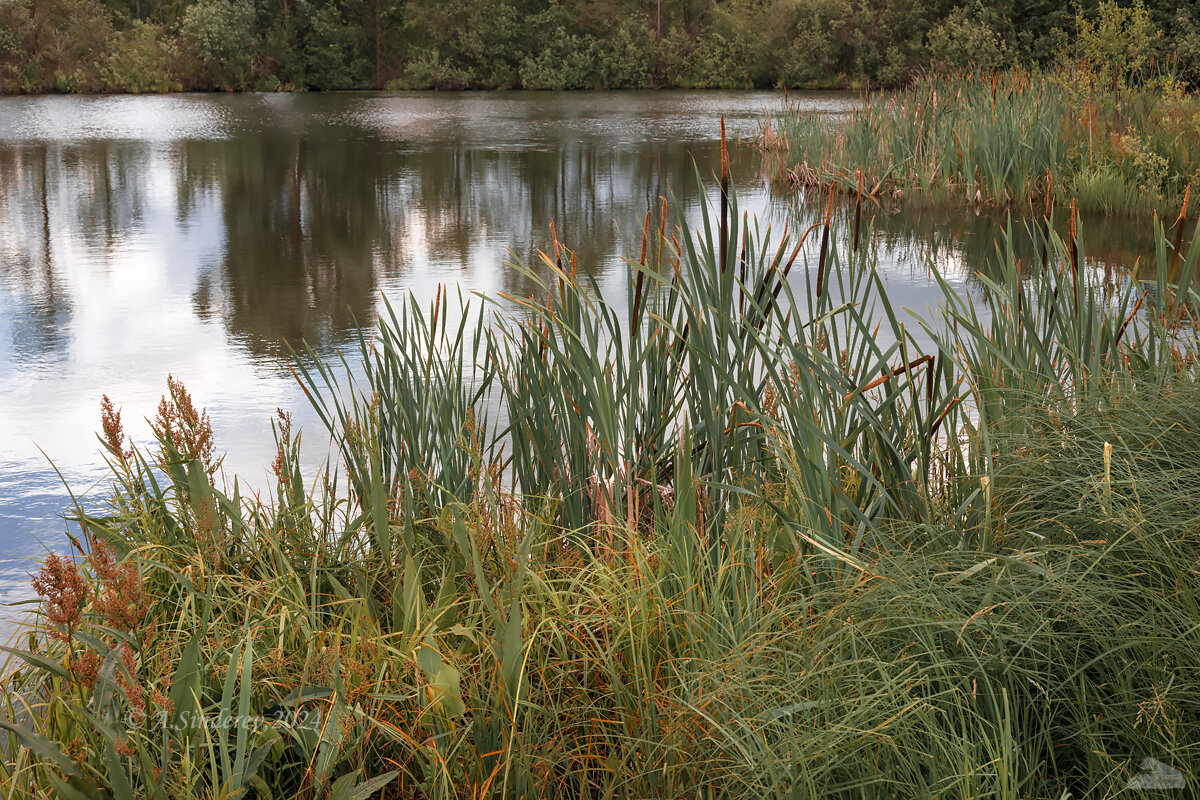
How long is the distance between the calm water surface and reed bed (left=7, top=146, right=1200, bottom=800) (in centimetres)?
73

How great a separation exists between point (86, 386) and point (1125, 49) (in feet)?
33.3

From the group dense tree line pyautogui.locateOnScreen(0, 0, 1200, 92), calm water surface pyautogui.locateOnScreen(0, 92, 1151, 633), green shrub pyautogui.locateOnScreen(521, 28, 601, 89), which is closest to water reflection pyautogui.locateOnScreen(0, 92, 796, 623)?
calm water surface pyautogui.locateOnScreen(0, 92, 1151, 633)

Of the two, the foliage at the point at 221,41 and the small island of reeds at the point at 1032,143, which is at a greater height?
the foliage at the point at 221,41

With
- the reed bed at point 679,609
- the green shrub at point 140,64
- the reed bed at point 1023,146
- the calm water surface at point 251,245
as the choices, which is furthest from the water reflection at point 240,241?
the green shrub at point 140,64

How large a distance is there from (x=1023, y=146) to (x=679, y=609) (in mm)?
7824

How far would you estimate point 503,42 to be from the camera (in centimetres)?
3794

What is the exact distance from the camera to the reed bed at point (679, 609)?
5.19 feet

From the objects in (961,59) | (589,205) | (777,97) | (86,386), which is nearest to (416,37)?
(777,97)

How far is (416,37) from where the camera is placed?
132ft

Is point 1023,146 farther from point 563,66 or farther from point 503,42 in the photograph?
point 503,42

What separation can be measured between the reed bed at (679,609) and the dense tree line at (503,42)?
95.6 feet

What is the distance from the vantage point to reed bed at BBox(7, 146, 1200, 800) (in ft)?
5.19

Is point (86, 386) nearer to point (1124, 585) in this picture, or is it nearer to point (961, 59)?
point (1124, 585)

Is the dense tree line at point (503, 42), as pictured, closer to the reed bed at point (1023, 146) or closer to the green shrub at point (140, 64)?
the green shrub at point (140, 64)
